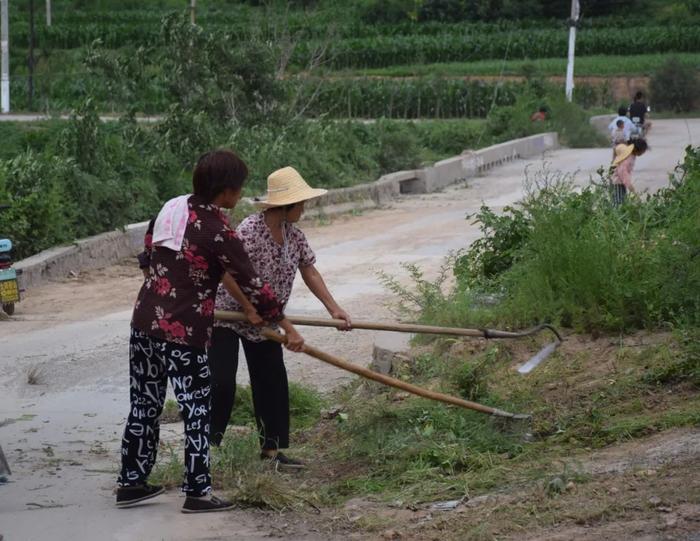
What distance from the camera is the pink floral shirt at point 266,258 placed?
623 centimetres

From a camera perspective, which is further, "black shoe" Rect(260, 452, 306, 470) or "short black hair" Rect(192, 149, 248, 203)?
"black shoe" Rect(260, 452, 306, 470)

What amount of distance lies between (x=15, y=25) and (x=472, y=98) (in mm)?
35149

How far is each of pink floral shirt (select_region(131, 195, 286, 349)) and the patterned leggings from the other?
0.08m

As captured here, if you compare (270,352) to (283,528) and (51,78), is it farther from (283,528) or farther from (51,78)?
(51,78)

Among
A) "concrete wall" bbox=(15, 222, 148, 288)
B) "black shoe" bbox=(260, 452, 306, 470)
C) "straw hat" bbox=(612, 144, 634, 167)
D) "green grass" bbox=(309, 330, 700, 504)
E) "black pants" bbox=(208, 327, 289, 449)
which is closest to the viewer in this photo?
"green grass" bbox=(309, 330, 700, 504)

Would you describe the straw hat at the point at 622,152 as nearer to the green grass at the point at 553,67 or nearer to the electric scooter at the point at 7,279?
the electric scooter at the point at 7,279

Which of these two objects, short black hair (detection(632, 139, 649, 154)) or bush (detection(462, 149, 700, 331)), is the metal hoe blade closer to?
bush (detection(462, 149, 700, 331))

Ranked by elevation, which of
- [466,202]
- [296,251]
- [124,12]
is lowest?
[466,202]

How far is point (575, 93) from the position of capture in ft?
143

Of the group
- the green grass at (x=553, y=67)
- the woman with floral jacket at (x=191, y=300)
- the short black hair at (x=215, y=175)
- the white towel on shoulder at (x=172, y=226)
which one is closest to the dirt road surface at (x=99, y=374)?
the woman with floral jacket at (x=191, y=300)

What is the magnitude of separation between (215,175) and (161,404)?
3.66ft

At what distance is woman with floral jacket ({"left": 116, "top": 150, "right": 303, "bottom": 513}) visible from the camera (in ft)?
18.0

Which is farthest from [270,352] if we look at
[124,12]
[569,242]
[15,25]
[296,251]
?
[124,12]

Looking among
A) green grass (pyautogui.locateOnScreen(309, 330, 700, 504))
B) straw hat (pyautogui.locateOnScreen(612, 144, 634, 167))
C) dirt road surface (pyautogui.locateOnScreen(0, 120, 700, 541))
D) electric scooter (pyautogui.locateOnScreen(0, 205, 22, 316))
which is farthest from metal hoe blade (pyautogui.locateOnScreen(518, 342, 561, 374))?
straw hat (pyautogui.locateOnScreen(612, 144, 634, 167))
